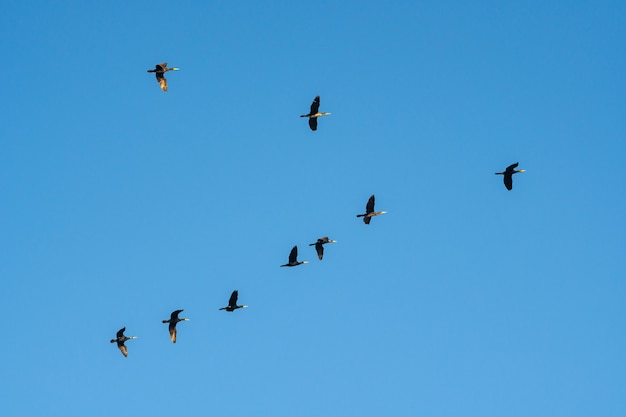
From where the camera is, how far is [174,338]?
115000mm

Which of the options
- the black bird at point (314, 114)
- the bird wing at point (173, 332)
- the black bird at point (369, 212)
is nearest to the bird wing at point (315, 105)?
the black bird at point (314, 114)

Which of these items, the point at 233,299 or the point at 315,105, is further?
the point at 233,299

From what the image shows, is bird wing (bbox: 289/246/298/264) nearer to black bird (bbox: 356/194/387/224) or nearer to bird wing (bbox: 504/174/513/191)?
black bird (bbox: 356/194/387/224)

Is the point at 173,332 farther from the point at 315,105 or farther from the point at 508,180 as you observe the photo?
the point at 508,180

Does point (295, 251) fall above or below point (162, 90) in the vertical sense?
below

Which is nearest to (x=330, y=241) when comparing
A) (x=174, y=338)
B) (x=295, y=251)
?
(x=295, y=251)

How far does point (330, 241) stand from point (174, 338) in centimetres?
1347

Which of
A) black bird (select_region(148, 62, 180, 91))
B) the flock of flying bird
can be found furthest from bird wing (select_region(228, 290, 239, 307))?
black bird (select_region(148, 62, 180, 91))

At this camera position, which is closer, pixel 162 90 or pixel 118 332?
pixel 162 90

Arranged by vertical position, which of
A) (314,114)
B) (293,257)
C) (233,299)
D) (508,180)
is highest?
(314,114)

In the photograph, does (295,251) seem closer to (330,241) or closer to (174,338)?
(330,241)

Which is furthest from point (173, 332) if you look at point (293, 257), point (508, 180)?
point (508, 180)

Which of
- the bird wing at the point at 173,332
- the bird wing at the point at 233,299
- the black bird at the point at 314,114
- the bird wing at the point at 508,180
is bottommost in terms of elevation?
the bird wing at the point at 173,332

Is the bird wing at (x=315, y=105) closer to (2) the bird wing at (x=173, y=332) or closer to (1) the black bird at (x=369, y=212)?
(1) the black bird at (x=369, y=212)
